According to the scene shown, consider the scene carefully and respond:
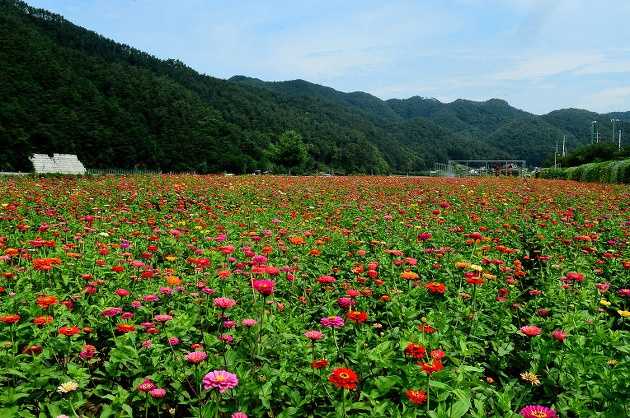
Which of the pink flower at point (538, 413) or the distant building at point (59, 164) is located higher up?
the distant building at point (59, 164)

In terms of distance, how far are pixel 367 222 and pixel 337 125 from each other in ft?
358

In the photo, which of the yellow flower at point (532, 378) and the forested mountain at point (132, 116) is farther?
the forested mountain at point (132, 116)

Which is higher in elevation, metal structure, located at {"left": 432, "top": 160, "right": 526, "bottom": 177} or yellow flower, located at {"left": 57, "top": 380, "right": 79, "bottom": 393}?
yellow flower, located at {"left": 57, "top": 380, "right": 79, "bottom": 393}

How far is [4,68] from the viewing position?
157 ft

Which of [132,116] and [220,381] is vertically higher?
[132,116]

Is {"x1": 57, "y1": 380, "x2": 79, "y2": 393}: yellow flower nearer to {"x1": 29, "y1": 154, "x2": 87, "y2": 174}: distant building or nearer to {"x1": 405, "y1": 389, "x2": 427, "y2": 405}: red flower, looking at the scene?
{"x1": 405, "y1": 389, "x2": 427, "y2": 405}: red flower

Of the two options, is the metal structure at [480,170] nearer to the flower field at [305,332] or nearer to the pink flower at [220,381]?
the flower field at [305,332]

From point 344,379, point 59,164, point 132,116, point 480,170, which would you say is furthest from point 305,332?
point 132,116

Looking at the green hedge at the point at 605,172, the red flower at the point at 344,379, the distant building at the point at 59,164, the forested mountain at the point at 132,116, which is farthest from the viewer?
the forested mountain at the point at 132,116

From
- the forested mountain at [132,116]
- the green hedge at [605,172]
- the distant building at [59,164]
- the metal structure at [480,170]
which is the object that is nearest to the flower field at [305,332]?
Result: the green hedge at [605,172]

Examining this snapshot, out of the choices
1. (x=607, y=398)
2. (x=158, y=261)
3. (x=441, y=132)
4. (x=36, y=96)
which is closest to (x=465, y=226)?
(x=158, y=261)

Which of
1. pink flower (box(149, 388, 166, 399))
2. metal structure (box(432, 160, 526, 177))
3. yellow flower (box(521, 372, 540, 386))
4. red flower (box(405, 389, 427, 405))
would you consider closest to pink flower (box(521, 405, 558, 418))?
red flower (box(405, 389, 427, 405))

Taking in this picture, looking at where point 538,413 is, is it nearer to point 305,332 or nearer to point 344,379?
point 344,379

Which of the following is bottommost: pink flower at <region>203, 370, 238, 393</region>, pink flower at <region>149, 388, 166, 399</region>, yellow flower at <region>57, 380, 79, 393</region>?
pink flower at <region>149, 388, 166, 399</region>
